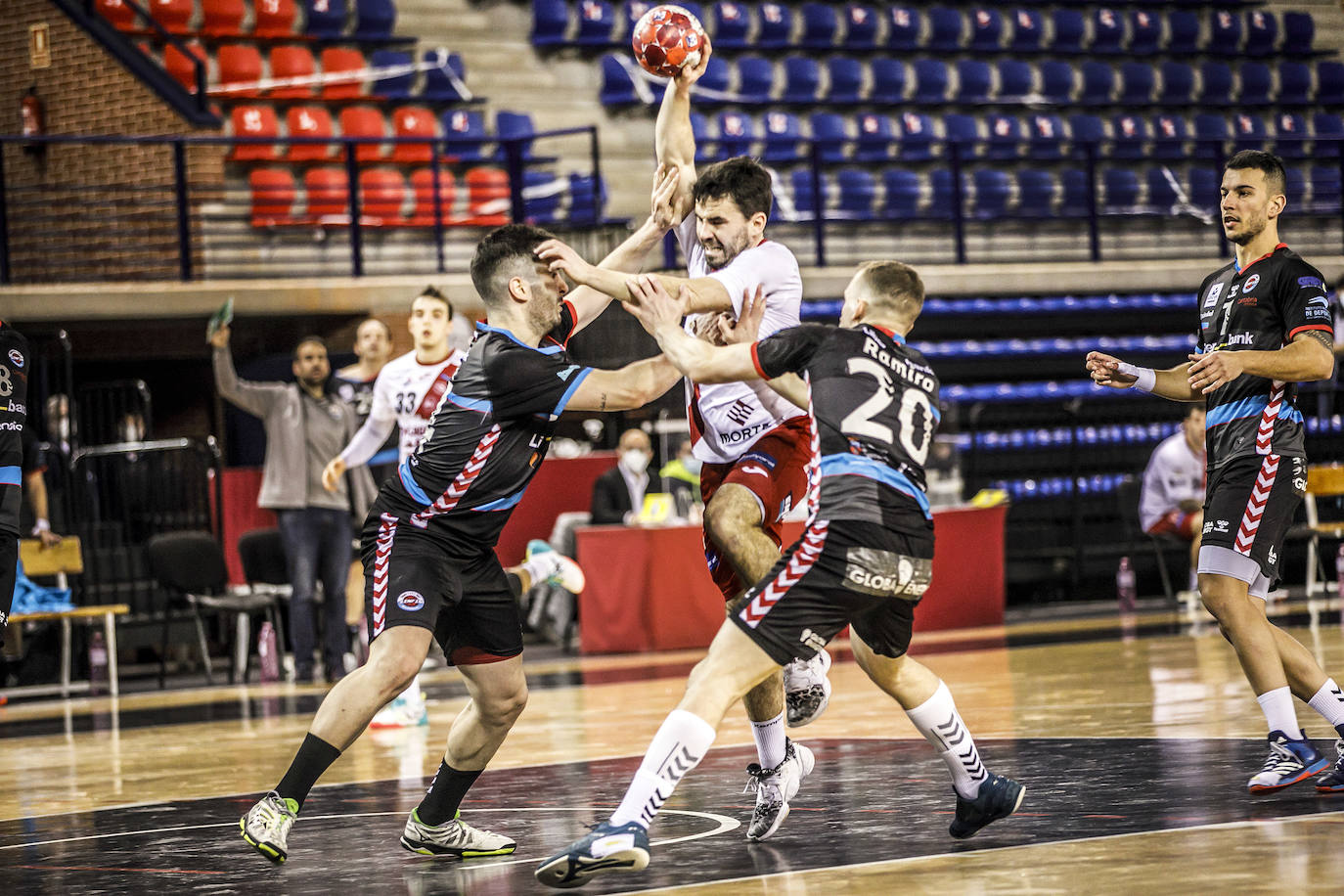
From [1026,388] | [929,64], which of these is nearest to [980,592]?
[1026,388]

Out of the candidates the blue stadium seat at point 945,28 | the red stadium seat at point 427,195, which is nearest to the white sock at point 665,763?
the red stadium seat at point 427,195

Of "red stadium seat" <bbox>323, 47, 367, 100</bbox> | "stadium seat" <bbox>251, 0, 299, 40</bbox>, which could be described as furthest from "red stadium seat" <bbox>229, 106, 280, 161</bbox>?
"stadium seat" <bbox>251, 0, 299, 40</bbox>

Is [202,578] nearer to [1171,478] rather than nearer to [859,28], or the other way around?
[1171,478]

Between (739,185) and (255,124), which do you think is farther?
(255,124)

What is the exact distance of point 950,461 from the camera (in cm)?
1334

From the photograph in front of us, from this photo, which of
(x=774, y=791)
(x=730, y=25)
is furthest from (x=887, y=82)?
(x=774, y=791)

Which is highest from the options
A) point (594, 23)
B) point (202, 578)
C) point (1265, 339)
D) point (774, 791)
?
point (594, 23)

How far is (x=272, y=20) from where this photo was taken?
56.6 ft

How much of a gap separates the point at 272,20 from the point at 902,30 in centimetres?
807

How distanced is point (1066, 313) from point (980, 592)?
543 cm

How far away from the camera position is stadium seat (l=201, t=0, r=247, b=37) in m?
16.9

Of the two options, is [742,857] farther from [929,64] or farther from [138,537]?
[929,64]

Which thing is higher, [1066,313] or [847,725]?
[1066,313]

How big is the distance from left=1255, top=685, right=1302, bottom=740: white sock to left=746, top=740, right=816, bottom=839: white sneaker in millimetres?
1495
